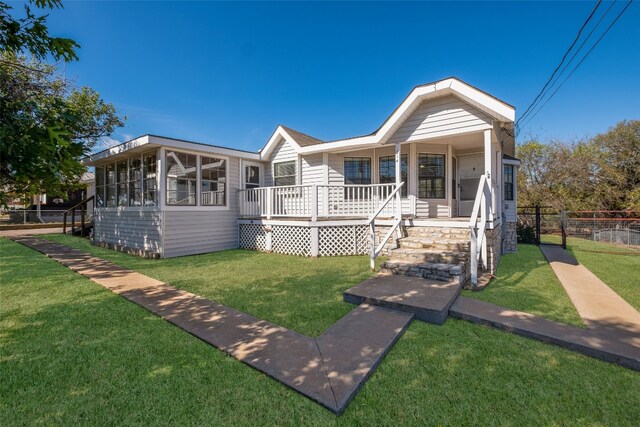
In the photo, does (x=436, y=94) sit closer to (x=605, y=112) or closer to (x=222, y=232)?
(x=222, y=232)

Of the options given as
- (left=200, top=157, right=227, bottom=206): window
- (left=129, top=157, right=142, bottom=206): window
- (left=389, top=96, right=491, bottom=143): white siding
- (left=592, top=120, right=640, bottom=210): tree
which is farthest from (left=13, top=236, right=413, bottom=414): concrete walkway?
(left=592, top=120, right=640, bottom=210): tree

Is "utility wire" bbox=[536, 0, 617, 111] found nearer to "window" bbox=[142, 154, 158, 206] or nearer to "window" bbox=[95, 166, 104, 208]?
"window" bbox=[142, 154, 158, 206]

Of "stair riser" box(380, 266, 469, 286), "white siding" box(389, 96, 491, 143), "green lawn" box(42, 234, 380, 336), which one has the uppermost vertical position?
"white siding" box(389, 96, 491, 143)

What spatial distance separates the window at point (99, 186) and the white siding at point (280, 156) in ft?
22.6

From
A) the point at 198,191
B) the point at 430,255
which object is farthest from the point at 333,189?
the point at 430,255

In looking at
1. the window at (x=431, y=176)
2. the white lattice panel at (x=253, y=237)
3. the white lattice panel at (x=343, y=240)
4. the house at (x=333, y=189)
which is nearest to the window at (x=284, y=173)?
the house at (x=333, y=189)

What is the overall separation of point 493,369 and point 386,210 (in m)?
6.09

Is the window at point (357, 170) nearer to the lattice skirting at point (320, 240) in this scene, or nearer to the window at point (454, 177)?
the lattice skirting at point (320, 240)

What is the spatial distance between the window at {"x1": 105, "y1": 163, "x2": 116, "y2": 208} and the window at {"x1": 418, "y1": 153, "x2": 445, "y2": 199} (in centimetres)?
1146

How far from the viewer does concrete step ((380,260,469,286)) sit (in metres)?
5.14

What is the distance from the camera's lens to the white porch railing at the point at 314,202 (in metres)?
8.70

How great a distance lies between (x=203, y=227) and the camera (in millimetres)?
9352

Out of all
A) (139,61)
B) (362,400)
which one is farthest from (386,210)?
(139,61)

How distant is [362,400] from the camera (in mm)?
2328
